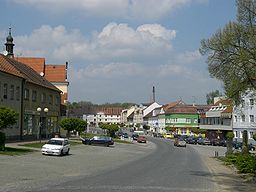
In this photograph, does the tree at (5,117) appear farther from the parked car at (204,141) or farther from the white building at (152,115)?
the white building at (152,115)

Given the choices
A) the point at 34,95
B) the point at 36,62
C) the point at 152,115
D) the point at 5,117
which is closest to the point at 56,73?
the point at 36,62

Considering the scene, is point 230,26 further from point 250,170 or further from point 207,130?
point 207,130

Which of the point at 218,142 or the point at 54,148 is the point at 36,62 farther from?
the point at 54,148

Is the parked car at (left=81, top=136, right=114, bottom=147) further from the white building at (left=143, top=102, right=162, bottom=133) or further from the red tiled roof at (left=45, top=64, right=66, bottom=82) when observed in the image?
the white building at (left=143, top=102, right=162, bottom=133)

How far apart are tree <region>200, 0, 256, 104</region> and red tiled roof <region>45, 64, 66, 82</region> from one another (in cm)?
6677

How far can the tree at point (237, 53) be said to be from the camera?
64.6 feet

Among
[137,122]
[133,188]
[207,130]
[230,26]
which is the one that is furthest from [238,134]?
[137,122]

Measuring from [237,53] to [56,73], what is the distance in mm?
69232

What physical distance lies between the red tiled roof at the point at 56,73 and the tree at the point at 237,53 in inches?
2629

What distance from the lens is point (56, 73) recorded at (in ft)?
284

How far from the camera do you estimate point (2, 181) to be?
16344mm

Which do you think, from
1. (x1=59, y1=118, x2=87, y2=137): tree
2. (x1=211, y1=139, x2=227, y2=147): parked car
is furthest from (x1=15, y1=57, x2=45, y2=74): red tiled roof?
(x1=211, y1=139, x2=227, y2=147): parked car

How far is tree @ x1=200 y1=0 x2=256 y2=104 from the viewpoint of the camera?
19.7 m

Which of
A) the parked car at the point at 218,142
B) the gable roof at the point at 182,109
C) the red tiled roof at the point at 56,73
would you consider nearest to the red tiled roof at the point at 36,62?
the red tiled roof at the point at 56,73
